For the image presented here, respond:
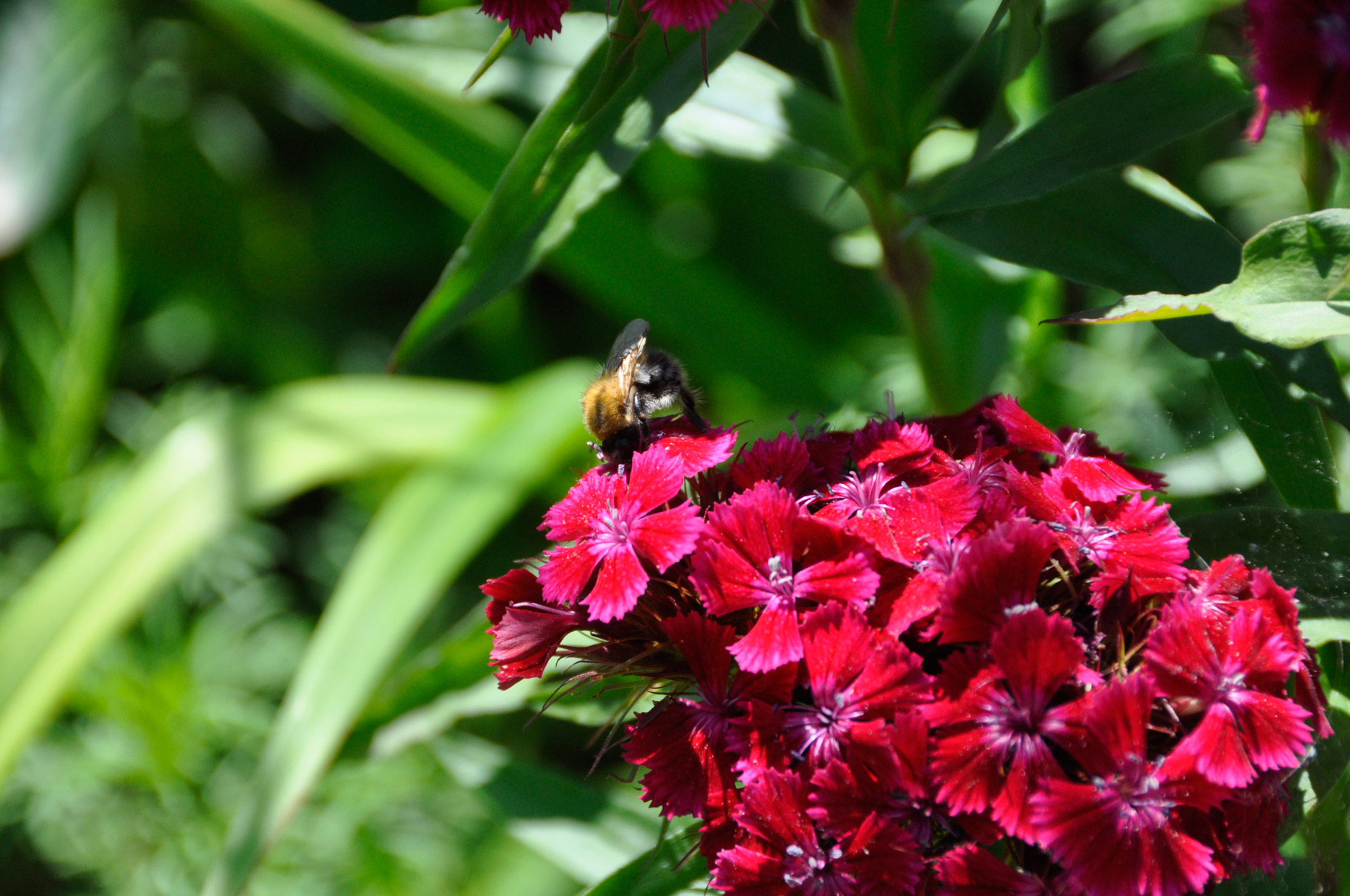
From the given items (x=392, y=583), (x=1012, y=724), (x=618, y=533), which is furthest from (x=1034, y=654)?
(x=392, y=583)

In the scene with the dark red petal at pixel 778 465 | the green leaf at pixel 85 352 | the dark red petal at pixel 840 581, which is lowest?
the green leaf at pixel 85 352

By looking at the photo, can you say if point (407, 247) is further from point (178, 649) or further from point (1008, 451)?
point (1008, 451)

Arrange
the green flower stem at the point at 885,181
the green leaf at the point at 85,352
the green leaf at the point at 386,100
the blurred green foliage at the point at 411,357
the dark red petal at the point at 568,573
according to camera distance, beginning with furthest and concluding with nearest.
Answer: the green leaf at the point at 85,352 < the green leaf at the point at 386,100 < the blurred green foliage at the point at 411,357 < the green flower stem at the point at 885,181 < the dark red petal at the point at 568,573

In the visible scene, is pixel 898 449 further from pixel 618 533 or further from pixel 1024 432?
pixel 618 533

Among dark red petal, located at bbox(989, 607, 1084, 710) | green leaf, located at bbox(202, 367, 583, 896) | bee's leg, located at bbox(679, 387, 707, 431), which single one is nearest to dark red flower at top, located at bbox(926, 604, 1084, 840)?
dark red petal, located at bbox(989, 607, 1084, 710)

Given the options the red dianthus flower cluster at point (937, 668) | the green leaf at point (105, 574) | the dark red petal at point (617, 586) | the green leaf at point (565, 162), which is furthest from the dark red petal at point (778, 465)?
the green leaf at point (105, 574)

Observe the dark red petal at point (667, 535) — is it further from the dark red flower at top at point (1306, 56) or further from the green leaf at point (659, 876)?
the dark red flower at top at point (1306, 56)
